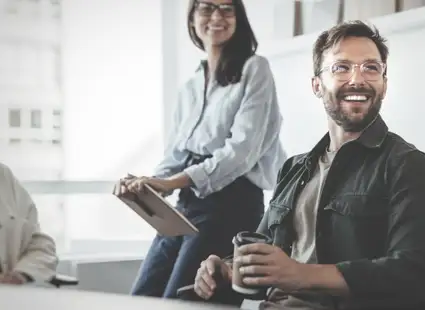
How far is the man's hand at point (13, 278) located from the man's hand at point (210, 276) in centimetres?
57

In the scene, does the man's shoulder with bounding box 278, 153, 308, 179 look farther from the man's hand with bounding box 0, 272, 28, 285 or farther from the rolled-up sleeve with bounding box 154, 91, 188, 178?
the man's hand with bounding box 0, 272, 28, 285

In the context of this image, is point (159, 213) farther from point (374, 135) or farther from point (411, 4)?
point (411, 4)

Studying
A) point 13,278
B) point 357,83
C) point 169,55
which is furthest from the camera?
point 169,55

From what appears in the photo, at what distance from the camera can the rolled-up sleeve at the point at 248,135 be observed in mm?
1448

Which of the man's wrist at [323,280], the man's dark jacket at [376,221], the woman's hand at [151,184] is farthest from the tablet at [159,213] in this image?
the man's wrist at [323,280]

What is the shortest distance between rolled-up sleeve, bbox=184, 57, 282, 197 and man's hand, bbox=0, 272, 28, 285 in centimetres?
46

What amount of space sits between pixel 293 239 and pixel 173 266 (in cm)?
48

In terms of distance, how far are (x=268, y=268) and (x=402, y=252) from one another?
0.19 m

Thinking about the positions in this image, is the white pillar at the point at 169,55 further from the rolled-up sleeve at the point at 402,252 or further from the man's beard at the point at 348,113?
the rolled-up sleeve at the point at 402,252

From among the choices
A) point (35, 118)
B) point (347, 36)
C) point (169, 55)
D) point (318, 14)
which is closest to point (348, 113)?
point (347, 36)

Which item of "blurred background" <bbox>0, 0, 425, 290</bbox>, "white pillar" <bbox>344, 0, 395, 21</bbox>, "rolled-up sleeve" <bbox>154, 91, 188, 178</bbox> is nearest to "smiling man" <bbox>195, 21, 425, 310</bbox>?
"white pillar" <bbox>344, 0, 395, 21</bbox>

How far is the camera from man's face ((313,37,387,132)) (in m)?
1.13

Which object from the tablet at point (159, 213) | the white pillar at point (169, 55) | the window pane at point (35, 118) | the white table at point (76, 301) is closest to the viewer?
the white table at point (76, 301)

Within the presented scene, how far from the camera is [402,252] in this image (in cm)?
100
